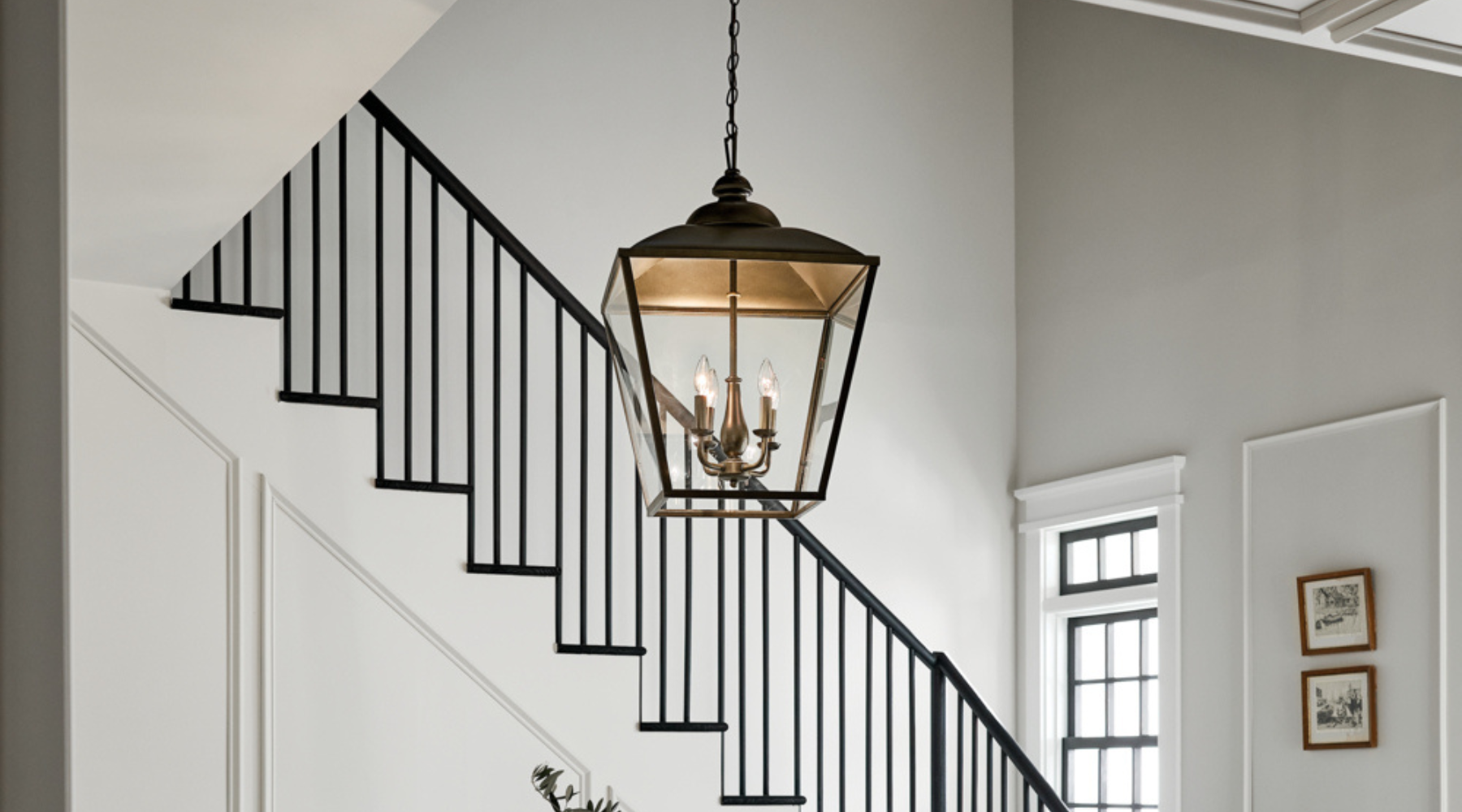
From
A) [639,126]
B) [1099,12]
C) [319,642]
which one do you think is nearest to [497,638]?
[319,642]

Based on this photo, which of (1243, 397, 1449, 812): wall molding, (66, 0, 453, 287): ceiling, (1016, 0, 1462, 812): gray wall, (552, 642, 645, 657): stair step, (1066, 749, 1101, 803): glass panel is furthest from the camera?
(1066, 749, 1101, 803): glass panel

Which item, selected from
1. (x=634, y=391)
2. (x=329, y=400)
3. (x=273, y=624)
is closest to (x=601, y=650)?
(x=273, y=624)

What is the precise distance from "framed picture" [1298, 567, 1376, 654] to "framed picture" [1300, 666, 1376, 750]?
89mm

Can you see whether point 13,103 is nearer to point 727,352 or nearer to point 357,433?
point 727,352

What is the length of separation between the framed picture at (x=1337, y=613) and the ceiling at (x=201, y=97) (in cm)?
409

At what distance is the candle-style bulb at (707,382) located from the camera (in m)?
2.18

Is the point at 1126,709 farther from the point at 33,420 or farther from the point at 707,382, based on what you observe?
the point at 33,420

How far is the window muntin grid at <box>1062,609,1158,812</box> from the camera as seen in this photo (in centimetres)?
623

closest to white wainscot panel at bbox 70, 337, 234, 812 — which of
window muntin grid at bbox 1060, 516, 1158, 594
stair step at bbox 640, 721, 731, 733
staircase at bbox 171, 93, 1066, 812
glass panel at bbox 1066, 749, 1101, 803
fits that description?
staircase at bbox 171, 93, 1066, 812

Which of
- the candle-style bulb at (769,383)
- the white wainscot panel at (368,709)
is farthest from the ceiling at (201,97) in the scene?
the white wainscot panel at (368,709)

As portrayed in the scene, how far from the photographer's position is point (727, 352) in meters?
2.21

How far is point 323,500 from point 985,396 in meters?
3.98

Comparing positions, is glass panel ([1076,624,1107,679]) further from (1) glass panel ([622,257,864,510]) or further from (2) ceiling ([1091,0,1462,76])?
(1) glass panel ([622,257,864,510])

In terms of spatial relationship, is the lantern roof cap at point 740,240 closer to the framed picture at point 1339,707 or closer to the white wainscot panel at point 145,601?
the white wainscot panel at point 145,601
